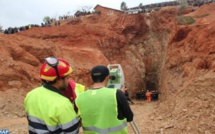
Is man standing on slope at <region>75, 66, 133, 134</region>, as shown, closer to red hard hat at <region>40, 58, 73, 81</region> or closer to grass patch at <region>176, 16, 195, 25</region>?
red hard hat at <region>40, 58, 73, 81</region>

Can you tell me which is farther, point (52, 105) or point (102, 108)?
point (102, 108)

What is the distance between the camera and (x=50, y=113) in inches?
98.1

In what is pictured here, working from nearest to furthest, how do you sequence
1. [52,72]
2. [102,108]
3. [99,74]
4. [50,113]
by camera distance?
1. [50,113]
2. [52,72]
3. [102,108]
4. [99,74]

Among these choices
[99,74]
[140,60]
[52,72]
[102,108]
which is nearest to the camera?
[52,72]

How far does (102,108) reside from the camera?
2.91m

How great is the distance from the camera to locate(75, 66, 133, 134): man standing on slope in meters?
2.88

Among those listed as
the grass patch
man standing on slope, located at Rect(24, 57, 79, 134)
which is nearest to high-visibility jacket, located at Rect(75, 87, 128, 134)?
man standing on slope, located at Rect(24, 57, 79, 134)

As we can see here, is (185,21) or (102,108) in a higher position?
(185,21)

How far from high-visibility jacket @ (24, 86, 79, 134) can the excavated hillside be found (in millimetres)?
5472

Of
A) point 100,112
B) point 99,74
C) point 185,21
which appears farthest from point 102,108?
point 185,21

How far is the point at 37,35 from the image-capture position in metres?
20.8

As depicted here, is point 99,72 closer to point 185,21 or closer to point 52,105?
point 52,105

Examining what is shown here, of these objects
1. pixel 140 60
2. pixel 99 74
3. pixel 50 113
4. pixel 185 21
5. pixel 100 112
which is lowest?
pixel 140 60

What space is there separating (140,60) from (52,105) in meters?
26.6
